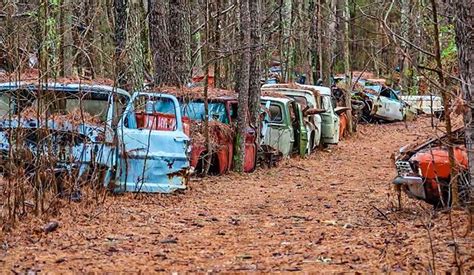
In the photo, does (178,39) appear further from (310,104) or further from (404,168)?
(404,168)

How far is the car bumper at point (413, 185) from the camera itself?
834cm

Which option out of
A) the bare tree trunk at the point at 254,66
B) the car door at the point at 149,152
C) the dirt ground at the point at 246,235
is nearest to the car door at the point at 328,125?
the bare tree trunk at the point at 254,66

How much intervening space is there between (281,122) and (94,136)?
7678mm

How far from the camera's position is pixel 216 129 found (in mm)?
13805

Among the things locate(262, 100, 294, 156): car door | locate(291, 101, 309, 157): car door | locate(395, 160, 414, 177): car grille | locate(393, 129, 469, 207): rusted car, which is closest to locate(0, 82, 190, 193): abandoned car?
locate(395, 160, 414, 177): car grille

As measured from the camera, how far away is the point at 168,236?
25.7 feet

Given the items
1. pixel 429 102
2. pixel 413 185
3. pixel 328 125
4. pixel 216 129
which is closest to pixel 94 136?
pixel 413 185

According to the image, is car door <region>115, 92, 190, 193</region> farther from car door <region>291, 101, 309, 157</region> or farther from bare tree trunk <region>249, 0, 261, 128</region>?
car door <region>291, 101, 309, 157</region>

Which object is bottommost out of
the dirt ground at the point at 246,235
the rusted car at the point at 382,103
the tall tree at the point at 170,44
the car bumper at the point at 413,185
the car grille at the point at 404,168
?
the dirt ground at the point at 246,235

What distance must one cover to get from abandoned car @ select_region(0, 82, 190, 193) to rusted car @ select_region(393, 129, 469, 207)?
11.5 ft

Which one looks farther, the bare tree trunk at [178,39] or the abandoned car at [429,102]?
the bare tree trunk at [178,39]

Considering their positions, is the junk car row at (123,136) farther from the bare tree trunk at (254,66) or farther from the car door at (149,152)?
the bare tree trunk at (254,66)

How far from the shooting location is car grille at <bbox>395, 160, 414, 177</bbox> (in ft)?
28.0

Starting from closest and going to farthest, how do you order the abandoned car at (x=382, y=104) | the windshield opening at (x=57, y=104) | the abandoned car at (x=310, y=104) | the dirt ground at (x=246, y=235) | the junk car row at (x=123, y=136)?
the dirt ground at (x=246, y=235) < the junk car row at (x=123, y=136) < the windshield opening at (x=57, y=104) < the abandoned car at (x=310, y=104) < the abandoned car at (x=382, y=104)
